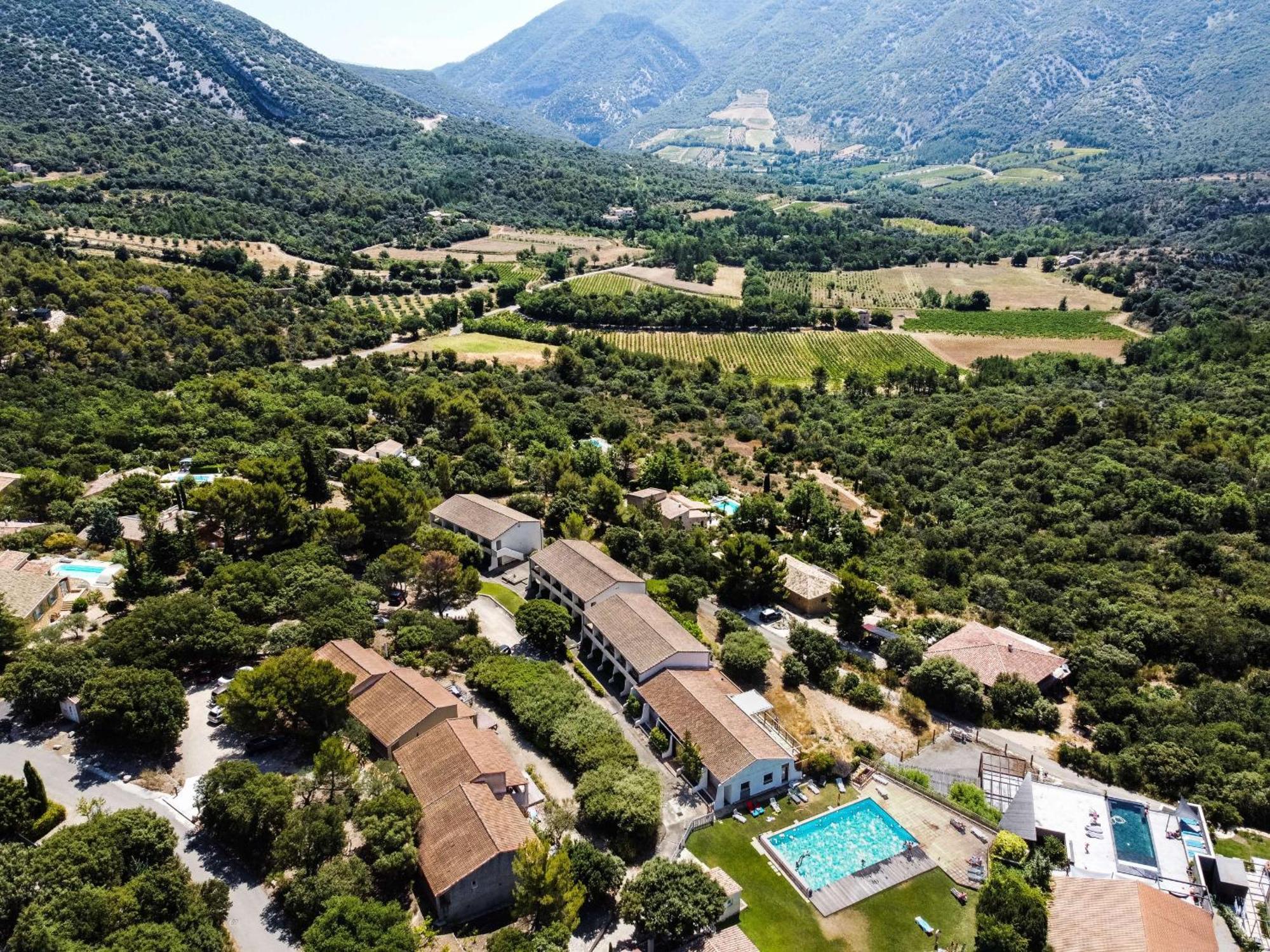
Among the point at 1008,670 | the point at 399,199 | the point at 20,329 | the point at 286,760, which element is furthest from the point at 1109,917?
the point at 399,199

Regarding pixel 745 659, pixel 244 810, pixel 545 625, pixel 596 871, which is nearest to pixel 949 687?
pixel 745 659

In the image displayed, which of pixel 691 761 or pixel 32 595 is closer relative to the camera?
pixel 691 761

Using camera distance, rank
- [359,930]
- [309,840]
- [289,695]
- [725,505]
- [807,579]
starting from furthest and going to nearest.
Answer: [725,505], [807,579], [289,695], [309,840], [359,930]

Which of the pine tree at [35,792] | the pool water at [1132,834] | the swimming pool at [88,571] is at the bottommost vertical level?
the swimming pool at [88,571]

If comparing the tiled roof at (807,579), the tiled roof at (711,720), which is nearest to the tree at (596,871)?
the tiled roof at (711,720)

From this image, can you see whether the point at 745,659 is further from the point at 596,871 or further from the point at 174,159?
the point at 174,159

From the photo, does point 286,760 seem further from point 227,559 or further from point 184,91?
point 184,91

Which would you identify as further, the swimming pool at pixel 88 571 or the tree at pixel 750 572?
the tree at pixel 750 572

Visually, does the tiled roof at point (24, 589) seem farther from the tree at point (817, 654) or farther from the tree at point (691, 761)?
the tree at point (817, 654)
